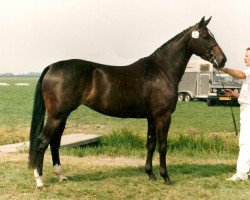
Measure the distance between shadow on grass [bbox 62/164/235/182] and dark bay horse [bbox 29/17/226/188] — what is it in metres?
0.58

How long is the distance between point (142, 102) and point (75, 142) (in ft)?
13.9

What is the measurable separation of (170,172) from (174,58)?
222 cm

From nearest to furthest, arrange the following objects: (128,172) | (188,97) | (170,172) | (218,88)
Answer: (128,172) → (170,172) → (218,88) → (188,97)

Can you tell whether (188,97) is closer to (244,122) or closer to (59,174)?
(244,122)

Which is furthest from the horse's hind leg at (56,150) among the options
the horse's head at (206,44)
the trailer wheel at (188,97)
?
the trailer wheel at (188,97)

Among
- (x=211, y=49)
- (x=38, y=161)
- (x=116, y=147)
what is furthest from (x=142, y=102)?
(x=116, y=147)

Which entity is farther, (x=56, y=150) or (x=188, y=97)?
(x=188, y=97)

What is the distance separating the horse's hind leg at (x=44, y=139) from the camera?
6184 millimetres

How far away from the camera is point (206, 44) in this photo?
6621mm

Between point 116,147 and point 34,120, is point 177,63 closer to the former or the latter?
point 34,120

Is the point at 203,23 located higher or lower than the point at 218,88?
higher

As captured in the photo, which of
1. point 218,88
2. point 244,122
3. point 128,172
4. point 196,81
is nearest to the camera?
point 244,122

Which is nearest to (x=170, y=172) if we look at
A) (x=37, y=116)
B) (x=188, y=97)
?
(x=37, y=116)

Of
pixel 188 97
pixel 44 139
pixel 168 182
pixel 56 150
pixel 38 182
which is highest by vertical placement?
pixel 44 139
